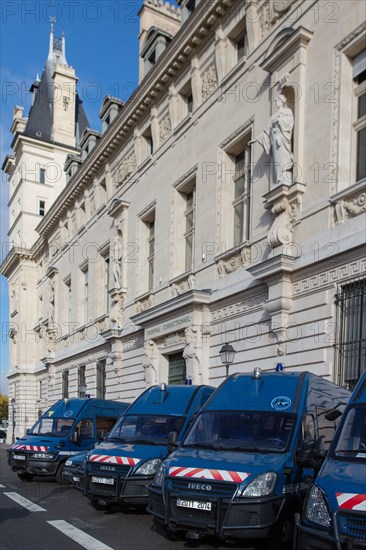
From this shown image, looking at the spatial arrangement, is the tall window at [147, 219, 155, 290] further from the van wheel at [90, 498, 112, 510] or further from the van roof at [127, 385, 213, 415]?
the van wheel at [90, 498, 112, 510]

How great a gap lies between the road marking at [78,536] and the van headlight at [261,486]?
196cm

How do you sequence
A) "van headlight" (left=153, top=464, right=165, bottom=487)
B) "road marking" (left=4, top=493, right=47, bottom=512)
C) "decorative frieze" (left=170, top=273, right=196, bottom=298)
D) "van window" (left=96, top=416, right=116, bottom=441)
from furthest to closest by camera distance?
"decorative frieze" (left=170, top=273, right=196, bottom=298)
"van window" (left=96, top=416, right=116, bottom=441)
"road marking" (left=4, top=493, right=47, bottom=512)
"van headlight" (left=153, top=464, right=165, bottom=487)

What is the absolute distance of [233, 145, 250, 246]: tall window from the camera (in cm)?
1880

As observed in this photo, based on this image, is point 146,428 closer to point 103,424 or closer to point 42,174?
point 103,424

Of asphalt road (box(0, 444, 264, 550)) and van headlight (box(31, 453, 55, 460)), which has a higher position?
asphalt road (box(0, 444, 264, 550))

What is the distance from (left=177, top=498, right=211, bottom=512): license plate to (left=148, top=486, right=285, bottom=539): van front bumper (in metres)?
0.04

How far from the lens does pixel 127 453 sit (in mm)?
10609

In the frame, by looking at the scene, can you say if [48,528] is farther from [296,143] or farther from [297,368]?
[296,143]

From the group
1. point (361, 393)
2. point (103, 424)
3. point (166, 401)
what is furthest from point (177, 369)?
point (361, 393)

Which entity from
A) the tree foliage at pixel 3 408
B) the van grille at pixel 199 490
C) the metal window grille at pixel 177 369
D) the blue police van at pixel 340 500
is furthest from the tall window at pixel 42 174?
the blue police van at pixel 340 500

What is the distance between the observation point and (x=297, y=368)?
596 inches

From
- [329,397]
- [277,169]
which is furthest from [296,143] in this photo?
[329,397]

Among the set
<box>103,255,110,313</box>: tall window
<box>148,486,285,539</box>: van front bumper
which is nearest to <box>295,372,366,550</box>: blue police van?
<box>148,486,285,539</box>: van front bumper

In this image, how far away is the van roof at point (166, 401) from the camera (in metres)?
12.0
